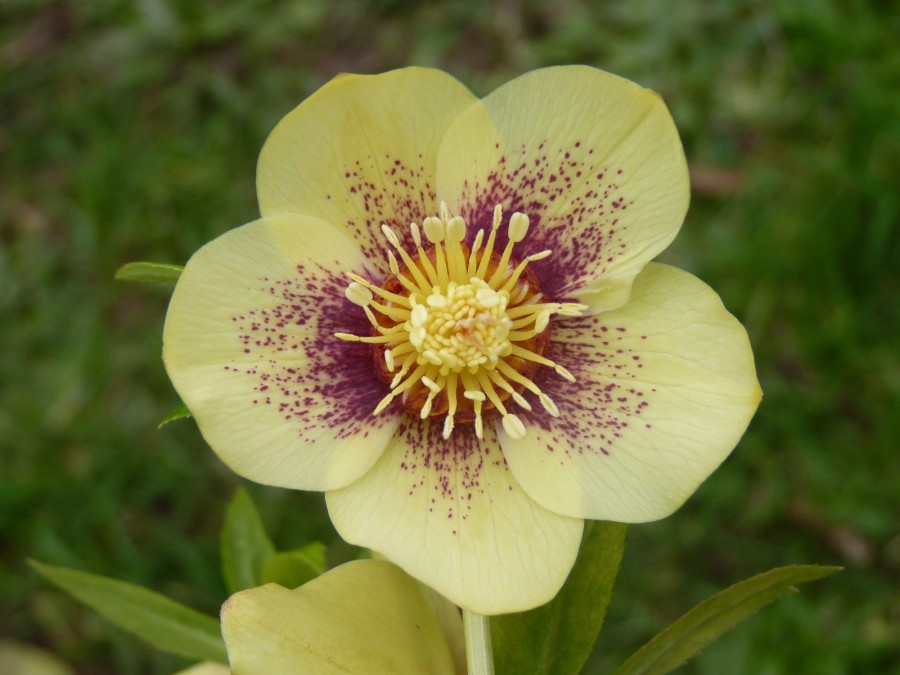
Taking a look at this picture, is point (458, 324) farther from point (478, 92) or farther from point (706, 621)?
point (478, 92)

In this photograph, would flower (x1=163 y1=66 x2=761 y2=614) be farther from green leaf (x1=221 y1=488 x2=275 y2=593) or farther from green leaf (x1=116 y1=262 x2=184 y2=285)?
green leaf (x1=221 y1=488 x2=275 y2=593)

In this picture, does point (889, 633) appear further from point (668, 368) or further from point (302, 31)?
point (302, 31)

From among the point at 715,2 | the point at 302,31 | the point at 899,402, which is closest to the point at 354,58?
the point at 302,31

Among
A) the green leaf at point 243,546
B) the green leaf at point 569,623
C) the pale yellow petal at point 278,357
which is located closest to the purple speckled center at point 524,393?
the pale yellow petal at point 278,357

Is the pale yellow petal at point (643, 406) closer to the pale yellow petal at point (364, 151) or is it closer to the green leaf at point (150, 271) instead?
→ the pale yellow petal at point (364, 151)

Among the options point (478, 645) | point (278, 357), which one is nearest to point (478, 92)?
point (278, 357)

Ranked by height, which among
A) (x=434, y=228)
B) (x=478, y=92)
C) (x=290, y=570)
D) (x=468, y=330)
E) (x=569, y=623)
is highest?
(x=434, y=228)

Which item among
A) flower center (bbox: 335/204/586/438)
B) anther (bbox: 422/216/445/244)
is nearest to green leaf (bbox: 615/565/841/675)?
flower center (bbox: 335/204/586/438)
